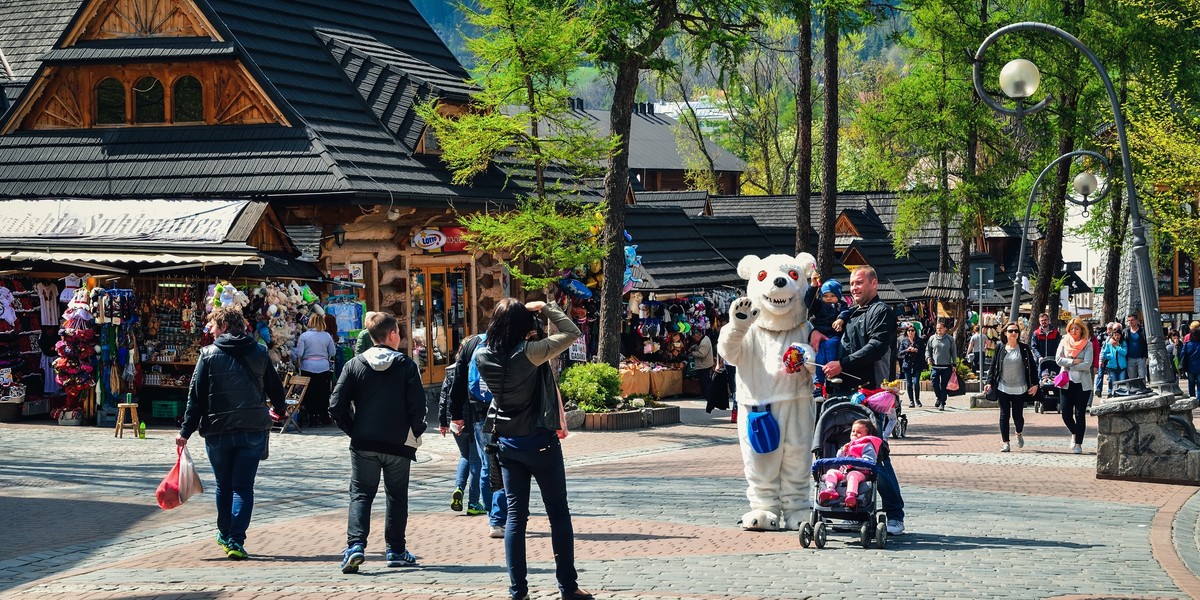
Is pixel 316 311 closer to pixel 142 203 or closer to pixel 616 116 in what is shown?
pixel 142 203

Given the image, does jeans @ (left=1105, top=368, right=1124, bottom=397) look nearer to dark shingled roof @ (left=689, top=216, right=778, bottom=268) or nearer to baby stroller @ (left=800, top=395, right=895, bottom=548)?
dark shingled roof @ (left=689, top=216, right=778, bottom=268)

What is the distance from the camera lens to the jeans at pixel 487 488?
1060cm

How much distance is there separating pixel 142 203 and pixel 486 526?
12567 millimetres

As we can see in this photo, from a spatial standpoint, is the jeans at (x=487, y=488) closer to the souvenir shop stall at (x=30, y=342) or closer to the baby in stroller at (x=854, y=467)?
the baby in stroller at (x=854, y=467)

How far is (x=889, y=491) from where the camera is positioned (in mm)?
10445

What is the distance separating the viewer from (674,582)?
863 centimetres

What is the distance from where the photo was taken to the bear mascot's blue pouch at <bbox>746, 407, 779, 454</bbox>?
10500 millimetres

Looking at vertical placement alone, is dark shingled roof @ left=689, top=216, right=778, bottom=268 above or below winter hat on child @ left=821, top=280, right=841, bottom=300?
above

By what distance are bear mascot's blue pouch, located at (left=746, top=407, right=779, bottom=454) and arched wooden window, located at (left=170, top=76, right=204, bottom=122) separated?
16653mm

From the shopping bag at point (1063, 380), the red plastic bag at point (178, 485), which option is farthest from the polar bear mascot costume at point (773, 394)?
the shopping bag at point (1063, 380)

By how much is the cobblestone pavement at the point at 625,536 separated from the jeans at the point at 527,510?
1.47 feet

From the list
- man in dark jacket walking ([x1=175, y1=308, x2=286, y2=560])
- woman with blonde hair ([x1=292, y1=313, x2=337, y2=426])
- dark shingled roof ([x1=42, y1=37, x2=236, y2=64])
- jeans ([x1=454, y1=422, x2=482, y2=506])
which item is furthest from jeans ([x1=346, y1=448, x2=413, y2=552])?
dark shingled roof ([x1=42, y1=37, x2=236, y2=64])

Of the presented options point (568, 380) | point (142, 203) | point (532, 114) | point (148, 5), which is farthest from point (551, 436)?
point (148, 5)

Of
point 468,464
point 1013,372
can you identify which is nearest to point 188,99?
point 1013,372
